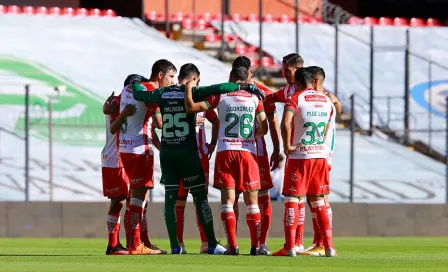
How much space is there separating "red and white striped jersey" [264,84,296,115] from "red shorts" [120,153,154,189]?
1427 millimetres

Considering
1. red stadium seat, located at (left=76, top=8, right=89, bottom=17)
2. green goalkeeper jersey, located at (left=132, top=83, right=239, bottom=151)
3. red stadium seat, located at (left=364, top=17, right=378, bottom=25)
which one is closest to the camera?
green goalkeeper jersey, located at (left=132, top=83, right=239, bottom=151)

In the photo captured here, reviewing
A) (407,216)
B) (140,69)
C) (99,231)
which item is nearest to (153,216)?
(99,231)

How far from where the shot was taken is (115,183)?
1474cm

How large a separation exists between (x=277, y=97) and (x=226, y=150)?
1.05 m

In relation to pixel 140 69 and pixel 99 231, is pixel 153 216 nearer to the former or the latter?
pixel 99 231

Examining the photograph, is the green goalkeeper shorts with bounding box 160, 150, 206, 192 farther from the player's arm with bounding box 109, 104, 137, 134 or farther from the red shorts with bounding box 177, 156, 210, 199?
the player's arm with bounding box 109, 104, 137, 134

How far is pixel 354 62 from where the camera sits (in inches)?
1437

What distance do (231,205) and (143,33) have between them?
21.8 meters

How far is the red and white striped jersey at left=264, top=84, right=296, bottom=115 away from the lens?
47.7 feet

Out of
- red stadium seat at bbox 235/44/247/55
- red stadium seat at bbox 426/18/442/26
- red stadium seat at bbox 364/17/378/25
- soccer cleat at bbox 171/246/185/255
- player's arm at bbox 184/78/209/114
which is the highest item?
player's arm at bbox 184/78/209/114

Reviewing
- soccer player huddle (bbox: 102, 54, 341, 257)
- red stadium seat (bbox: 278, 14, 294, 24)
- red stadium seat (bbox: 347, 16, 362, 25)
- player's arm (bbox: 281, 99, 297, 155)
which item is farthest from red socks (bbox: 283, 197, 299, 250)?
red stadium seat (bbox: 347, 16, 362, 25)

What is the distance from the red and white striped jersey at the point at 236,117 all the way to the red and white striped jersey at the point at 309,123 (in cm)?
44

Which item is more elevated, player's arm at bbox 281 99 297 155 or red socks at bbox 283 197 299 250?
player's arm at bbox 281 99 297 155

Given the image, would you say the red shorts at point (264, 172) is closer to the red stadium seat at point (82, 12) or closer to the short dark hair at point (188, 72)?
the short dark hair at point (188, 72)
